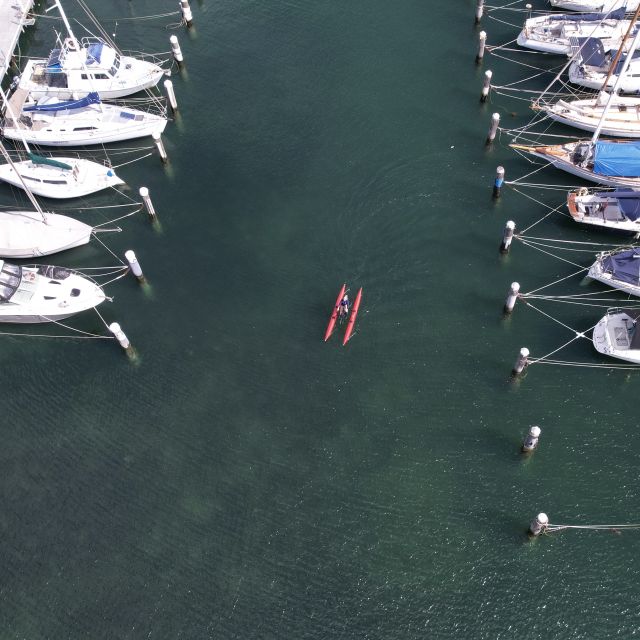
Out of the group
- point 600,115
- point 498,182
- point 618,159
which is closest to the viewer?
point 618,159

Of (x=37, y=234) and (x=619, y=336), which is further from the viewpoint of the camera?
(x=37, y=234)

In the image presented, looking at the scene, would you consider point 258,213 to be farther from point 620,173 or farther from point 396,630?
point 396,630

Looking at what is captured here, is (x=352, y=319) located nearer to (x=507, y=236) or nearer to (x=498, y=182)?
(x=507, y=236)

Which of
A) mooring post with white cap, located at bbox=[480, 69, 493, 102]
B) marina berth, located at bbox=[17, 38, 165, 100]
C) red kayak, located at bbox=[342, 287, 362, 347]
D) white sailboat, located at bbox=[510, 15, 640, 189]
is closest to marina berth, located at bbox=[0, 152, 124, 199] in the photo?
marina berth, located at bbox=[17, 38, 165, 100]

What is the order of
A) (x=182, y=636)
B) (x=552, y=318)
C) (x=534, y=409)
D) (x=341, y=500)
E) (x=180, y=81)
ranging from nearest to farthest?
1. (x=182, y=636)
2. (x=341, y=500)
3. (x=534, y=409)
4. (x=552, y=318)
5. (x=180, y=81)

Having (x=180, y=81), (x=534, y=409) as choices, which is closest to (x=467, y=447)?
(x=534, y=409)

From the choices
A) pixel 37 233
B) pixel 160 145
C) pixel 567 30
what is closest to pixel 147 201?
pixel 160 145

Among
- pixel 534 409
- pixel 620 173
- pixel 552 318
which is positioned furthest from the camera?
pixel 620 173
